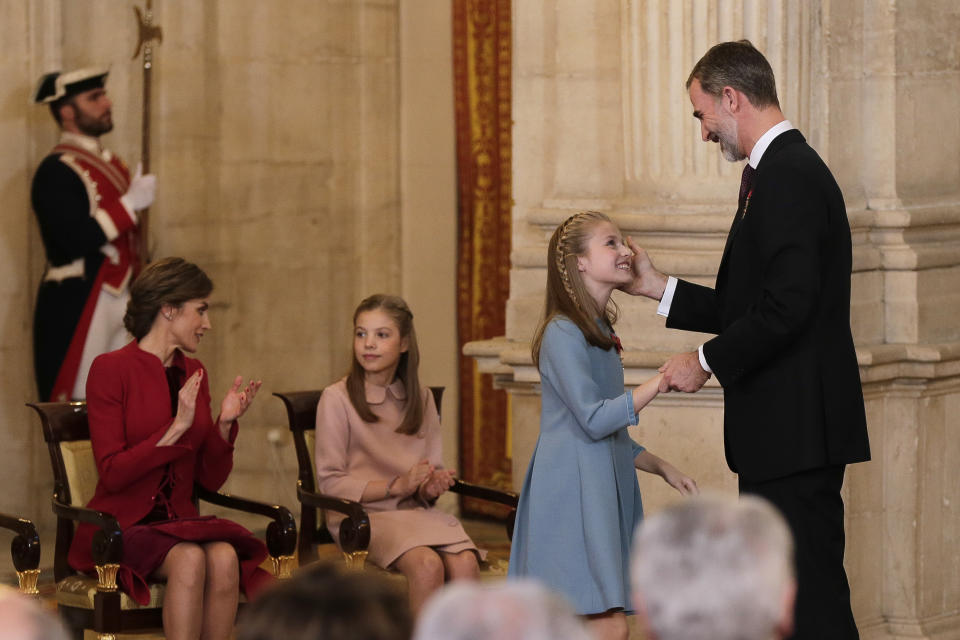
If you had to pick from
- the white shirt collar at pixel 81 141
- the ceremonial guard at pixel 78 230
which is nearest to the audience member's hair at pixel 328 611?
the ceremonial guard at pixel 78 230

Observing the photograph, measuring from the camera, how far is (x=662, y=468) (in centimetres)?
446

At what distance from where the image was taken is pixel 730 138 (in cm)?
443

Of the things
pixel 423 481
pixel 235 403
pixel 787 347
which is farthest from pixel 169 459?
pixel 787 347

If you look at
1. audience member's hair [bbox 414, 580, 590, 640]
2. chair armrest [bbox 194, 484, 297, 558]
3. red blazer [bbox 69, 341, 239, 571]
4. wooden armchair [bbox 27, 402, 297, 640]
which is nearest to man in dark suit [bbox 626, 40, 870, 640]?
chair armrest [bbox 194, 484, 297, 558]

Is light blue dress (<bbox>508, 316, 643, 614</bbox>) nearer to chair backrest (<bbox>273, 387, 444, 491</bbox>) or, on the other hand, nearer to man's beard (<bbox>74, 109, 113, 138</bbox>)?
chair backrest (<bbox>273, 387, 444, 491</bbox>)

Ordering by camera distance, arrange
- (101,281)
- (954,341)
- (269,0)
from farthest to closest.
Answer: (269,0) < (101,281) < (954,341)

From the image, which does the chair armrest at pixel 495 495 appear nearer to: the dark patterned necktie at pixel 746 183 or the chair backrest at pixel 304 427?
the chair backrest at pixel 304 427

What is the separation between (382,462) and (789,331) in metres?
1.76

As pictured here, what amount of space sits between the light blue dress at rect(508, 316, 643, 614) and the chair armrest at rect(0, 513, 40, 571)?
1.47 metres

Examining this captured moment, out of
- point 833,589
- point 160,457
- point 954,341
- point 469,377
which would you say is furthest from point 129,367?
point 469,377

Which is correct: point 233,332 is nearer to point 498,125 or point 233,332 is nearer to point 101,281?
point 101,281

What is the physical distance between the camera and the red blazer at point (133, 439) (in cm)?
502

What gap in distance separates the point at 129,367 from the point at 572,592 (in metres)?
1.62

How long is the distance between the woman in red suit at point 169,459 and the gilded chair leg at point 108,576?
2.3 inches
